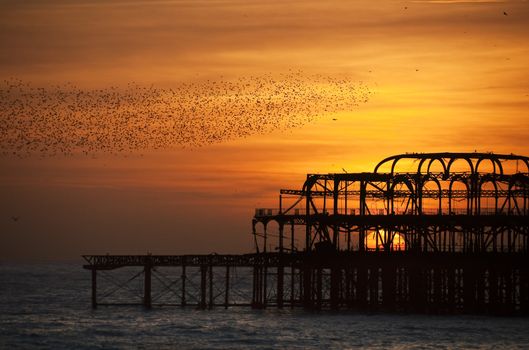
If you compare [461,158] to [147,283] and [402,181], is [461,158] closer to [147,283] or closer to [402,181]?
[402,181]

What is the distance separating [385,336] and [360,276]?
16303 mm

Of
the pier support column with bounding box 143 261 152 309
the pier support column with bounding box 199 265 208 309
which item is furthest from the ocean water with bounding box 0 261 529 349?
the pier support column with bounding box 199 265 208 309

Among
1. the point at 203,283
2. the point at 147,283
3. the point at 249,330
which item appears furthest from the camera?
the point at 147,283

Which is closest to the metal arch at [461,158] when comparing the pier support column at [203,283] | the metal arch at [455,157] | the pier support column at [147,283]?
the metal arch at [455,157]

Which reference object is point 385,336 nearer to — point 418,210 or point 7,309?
point 418,210

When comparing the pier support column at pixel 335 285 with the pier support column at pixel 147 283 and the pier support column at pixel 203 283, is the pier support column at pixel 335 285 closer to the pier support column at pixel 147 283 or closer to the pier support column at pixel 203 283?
the pier support column at pixel 203 283

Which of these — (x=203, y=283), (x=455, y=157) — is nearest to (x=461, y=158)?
(x=455, y=157)

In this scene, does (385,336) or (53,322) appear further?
(53,322)

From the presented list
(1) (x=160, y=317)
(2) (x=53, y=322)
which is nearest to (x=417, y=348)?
(1) (x=160, y=317)

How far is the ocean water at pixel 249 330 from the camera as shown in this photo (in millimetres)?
73812

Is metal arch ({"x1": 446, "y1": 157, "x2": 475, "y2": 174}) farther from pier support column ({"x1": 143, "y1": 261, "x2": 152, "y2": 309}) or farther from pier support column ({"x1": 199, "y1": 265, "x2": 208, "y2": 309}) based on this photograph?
pier support column ({"x1": 143, "y1": 261, "x2": 152, "y2": 309})

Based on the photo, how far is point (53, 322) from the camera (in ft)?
296

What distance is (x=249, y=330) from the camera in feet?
264

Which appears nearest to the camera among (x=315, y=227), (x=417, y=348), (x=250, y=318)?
(x=417, y=348)
